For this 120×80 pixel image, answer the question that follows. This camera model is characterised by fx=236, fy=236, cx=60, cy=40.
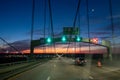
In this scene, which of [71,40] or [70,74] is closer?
[70,74]

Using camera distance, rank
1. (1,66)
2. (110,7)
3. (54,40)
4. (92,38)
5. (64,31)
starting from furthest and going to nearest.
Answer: (54,40) → (92,38) → (64,31) → (110,7) → (1,66)

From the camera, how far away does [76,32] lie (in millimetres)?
70000

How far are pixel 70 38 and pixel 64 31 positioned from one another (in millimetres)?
10247

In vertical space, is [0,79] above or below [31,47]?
below

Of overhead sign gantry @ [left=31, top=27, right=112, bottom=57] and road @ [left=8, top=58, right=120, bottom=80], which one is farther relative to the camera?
overhead sign gantry @ [left=31, top=27, right=112, bottom=57]

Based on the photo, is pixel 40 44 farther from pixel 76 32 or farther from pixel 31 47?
pixel 76 32

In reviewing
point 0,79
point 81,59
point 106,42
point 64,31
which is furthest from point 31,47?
point 0,79

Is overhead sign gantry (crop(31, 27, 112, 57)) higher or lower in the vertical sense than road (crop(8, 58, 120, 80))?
higher

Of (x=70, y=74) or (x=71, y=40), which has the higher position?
(x=71, y=40)

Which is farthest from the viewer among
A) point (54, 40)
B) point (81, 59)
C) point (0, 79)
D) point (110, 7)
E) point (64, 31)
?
point (54, 40)

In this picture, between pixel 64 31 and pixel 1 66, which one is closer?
pixel 1 66

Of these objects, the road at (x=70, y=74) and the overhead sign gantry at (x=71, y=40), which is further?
the overhead sign gantry at (x=71, y=40)

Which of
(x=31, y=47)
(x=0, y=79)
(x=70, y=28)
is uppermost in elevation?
(x=70, y=28)

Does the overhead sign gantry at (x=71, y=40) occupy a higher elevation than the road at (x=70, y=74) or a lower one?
higher
